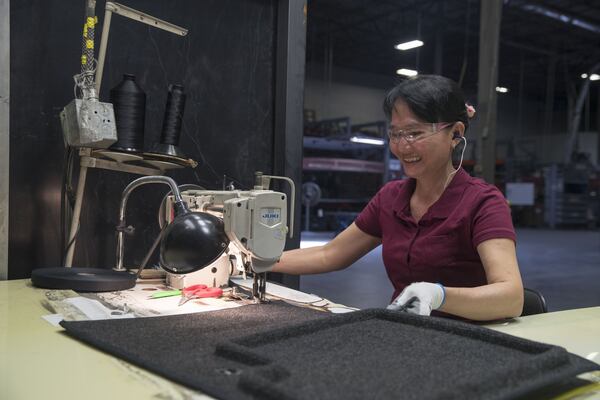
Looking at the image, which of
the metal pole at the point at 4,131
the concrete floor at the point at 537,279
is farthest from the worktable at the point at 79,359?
the concrete floor at the point at 537,279

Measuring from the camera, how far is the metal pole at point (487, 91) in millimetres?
4840

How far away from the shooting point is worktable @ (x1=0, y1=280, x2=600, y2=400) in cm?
76

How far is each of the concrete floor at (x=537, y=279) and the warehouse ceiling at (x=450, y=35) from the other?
3608 mm

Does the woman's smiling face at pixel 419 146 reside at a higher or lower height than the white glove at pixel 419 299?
higher

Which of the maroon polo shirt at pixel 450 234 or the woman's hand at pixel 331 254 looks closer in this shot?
the maroon polo shirt at pixel 450 234

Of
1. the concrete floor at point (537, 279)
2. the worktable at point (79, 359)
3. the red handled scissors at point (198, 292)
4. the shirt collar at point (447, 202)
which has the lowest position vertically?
the concrete floor at point (537, 279)

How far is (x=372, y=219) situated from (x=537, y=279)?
4.70 metres

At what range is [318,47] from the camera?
13.0 meters

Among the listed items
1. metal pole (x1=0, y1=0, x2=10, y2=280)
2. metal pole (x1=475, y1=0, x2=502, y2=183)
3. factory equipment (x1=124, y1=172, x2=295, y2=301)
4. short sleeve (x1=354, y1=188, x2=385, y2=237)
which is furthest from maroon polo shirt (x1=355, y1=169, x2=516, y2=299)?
metal pole (x1=475, y1=0, x2=502, y2=183)

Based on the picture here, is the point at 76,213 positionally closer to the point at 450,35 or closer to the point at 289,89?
the point at 289,89

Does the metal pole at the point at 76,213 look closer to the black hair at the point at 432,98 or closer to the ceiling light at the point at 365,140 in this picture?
the black hair at the point at 432,98

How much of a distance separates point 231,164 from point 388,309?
1335mm

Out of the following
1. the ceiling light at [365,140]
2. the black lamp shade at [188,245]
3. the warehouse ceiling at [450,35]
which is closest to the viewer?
the black lamp shade at [188,245]

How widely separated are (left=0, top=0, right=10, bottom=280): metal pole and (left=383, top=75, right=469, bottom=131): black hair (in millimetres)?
1268
